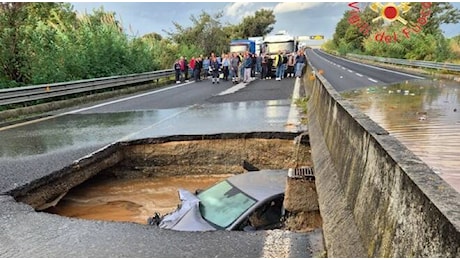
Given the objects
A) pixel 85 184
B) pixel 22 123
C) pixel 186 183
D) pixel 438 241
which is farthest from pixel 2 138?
pixel 438 241

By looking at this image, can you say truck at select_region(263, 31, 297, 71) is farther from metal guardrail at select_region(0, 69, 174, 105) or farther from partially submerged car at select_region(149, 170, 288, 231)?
partially submerged car at select_region(149, 170, 288, 231)

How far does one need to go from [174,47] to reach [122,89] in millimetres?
15891

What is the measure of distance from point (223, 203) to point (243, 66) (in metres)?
18.5

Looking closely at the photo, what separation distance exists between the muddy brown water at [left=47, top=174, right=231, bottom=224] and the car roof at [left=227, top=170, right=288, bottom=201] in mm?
1471

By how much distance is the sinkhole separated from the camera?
628cm

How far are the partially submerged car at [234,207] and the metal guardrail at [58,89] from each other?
849cm

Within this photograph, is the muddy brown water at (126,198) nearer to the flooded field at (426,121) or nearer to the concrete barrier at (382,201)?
the concrete barrier at (382,201)

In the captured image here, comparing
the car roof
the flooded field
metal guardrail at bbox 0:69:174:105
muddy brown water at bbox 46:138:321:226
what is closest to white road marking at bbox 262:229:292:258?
the car roof

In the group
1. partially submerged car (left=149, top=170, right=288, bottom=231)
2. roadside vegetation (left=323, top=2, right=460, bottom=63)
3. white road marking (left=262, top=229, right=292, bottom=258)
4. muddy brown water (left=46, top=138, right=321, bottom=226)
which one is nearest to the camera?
white road marking (left=262, top=229, right=292, bottom=258)

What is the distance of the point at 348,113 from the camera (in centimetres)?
418

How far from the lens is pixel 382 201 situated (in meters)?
2.41

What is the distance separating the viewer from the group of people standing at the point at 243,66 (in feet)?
76.1

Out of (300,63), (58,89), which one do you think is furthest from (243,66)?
(58,89)

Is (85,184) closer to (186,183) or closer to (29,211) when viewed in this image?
(186,183)
